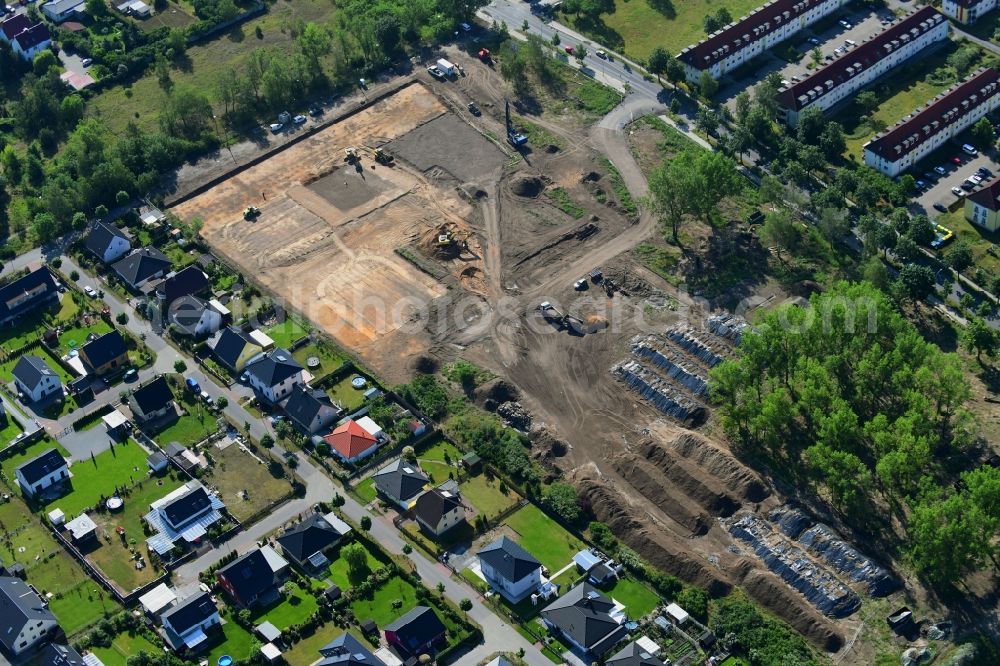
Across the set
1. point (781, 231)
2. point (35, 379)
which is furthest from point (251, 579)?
point (781, 231)

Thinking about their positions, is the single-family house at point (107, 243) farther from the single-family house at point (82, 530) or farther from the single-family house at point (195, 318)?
the single-family house at point (82, 530)

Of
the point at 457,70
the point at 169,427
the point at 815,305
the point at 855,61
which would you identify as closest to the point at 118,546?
the point at 169,427

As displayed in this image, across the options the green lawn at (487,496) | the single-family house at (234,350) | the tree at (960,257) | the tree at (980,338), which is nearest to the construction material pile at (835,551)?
the green lawn at (487,496)

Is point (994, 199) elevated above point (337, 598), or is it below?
above

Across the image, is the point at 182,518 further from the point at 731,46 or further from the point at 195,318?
the point at 731,46

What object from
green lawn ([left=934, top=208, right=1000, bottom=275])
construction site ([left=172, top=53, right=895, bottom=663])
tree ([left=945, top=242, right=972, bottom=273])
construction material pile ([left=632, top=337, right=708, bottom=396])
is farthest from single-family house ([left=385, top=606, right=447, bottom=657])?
green lawn ([left=934, top=208, right=1000, bottom=275])

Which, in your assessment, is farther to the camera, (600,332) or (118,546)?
(600,332)

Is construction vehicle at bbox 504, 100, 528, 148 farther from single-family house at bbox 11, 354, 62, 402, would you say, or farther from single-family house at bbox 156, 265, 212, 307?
single-family house at bbox 11, 354, 62, 402

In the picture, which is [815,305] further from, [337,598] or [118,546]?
[118,546]
